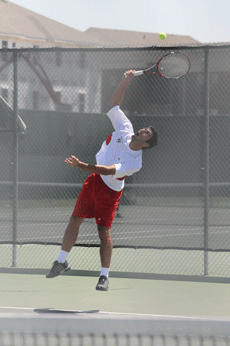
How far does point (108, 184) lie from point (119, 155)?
31 cm

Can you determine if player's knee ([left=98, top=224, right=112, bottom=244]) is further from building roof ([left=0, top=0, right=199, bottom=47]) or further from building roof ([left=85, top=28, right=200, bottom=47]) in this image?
building roof ([left=85, top=28, right=200, bottom=47])

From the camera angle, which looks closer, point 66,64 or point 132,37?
point 66,64

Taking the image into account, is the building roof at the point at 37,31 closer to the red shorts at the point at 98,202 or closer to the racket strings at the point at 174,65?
the racket strings at the point at 174,65

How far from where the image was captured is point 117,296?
6168 millimetres

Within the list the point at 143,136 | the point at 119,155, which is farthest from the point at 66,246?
the point at 143,136

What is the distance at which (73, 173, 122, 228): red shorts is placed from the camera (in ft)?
20.1

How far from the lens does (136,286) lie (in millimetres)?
6691

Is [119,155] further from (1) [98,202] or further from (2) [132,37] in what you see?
(2) [132,37]

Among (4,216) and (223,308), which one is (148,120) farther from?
(223,308)

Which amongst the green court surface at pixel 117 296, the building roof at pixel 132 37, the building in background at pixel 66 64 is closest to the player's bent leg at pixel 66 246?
the green court surface at pixel 117 296

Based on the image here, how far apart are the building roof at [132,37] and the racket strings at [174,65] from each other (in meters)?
60.8

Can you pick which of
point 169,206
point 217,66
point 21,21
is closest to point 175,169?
point 169,206

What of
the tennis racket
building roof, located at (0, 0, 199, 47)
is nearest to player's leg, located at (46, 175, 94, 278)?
the tennis racket

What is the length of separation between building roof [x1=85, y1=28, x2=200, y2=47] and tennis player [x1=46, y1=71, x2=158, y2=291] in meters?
61.4
